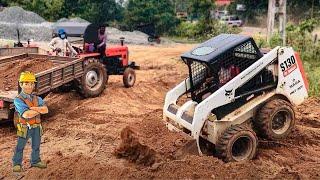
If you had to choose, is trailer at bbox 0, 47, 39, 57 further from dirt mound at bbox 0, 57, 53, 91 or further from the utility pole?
the utility pole

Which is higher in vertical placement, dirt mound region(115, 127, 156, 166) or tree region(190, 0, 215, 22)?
tree region(190, 0, 215, 22)

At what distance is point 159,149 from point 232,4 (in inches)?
1620

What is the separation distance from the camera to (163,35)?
115 ft

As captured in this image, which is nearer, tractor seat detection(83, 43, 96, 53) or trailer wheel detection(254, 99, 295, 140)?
trailer wheel detection(254, 99, 295, 140)

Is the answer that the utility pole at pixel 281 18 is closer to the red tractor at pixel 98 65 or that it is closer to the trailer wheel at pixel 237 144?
the red tractor at pixel 98 65

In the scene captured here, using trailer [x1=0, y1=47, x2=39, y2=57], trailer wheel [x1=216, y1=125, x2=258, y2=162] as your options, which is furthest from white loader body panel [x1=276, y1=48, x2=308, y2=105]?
trailer [x1=0, y1=47, x2=39, y2=57]

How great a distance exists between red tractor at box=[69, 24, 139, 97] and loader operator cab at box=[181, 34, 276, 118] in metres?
4.12

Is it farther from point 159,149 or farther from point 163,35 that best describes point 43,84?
point 163,35

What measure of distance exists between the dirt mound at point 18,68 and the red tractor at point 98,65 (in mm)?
944

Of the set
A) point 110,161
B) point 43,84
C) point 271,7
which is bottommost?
point 110,161

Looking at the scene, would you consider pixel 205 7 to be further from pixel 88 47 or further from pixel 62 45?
pixel 62 45

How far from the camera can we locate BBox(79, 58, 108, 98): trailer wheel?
11.0 metres

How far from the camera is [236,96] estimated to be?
22.9 feet

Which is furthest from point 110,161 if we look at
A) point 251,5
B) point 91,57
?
point 251,5
